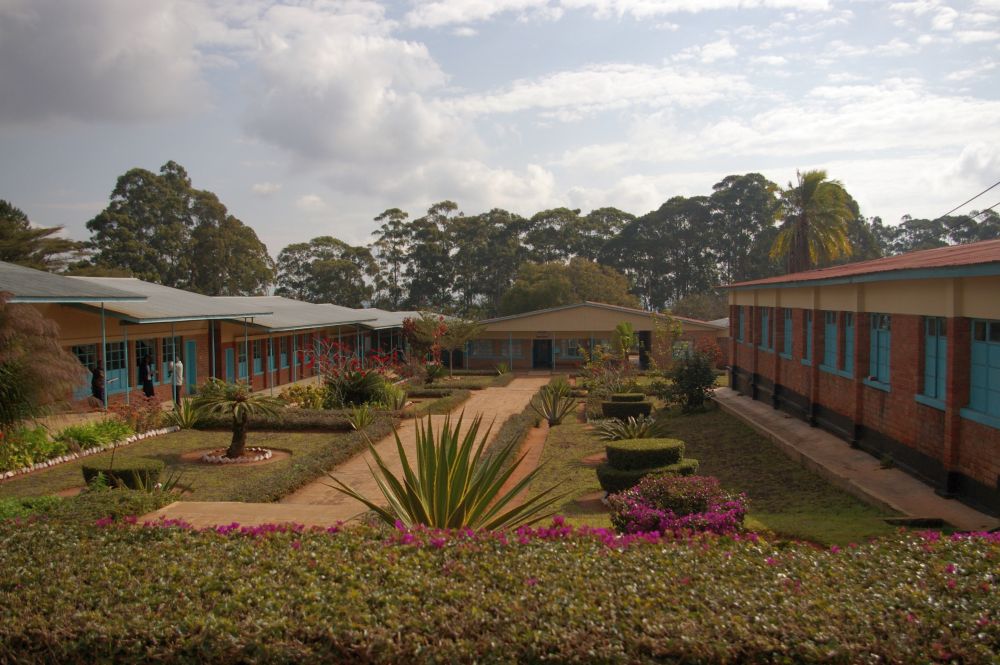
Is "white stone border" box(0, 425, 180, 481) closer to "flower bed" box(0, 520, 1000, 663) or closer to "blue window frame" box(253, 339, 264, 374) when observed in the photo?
"flower bed" box(0, 520, 1000, 663)

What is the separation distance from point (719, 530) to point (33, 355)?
32.7ft

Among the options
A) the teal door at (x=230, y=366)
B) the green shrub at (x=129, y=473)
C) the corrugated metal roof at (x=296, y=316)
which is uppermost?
the corrugated metal roof at (x=296, y=316)

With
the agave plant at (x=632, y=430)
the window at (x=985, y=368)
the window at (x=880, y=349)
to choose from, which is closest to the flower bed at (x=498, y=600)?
the window at (x=985, y=368)

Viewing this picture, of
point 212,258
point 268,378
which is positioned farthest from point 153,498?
point 212,258

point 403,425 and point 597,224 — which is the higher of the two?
point 597,224

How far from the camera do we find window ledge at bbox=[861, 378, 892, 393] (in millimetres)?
11415

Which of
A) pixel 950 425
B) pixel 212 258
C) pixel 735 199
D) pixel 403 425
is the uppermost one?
pixel 735 199

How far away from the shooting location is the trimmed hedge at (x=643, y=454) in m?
10.5

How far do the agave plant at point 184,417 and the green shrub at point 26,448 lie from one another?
3541 mm

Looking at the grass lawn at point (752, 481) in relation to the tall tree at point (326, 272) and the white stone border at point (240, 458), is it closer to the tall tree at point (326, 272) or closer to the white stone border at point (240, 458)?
the white stone border at point (240, 458)

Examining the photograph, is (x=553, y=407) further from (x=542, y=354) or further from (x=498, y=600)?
(x=542, y=354)

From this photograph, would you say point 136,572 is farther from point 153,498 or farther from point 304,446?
point 304,446

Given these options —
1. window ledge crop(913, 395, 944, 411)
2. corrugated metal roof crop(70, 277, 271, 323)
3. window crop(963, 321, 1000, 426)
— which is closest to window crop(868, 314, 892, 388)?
window ledge crop(913, 395, 944, 411)

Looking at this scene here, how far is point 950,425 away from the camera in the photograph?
8898 mm
